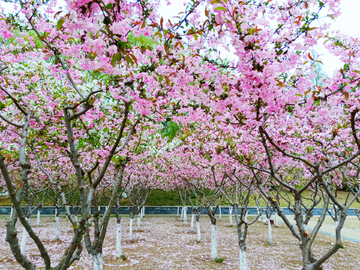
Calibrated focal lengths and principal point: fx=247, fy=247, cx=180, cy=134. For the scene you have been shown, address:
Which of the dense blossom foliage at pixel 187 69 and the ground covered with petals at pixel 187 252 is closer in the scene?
the dense blossom foliage at pixel 187 69

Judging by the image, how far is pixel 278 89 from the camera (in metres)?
2.95

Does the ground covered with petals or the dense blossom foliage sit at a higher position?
the dense blossom foliage

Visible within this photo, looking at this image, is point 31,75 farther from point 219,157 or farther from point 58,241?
point 58,241

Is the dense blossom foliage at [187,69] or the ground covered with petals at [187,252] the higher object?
the dense blossom foliage at [187,69]

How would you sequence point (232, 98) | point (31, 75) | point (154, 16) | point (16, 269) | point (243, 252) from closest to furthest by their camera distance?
point (154, 16) → point (232, 98) → point (31, 75) → point (243, 252) → point (16, 269)

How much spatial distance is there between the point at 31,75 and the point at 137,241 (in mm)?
9622

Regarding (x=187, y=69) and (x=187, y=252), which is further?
(x=187, y=252)

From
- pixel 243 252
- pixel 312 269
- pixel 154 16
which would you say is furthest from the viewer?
pixel 243 252

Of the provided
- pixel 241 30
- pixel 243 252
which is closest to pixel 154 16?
pixel 241 30

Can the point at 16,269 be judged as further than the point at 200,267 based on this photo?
No

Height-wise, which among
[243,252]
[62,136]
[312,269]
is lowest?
[243,252]

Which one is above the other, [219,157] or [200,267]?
[219,157]

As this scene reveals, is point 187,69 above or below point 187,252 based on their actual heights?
above

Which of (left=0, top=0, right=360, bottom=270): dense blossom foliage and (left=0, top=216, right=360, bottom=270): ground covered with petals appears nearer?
(left=0, top=0, right=360, bottom=270): dense blossom foliage
